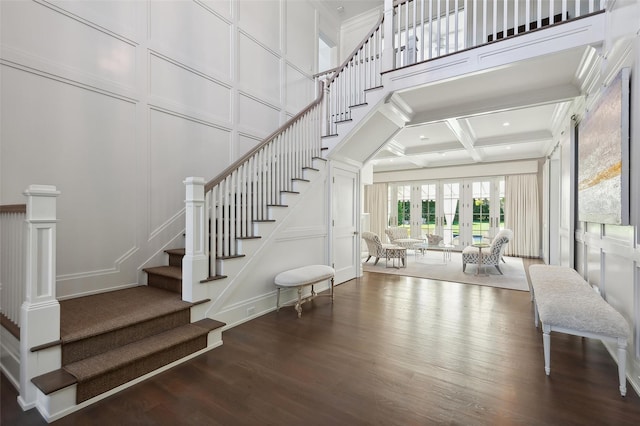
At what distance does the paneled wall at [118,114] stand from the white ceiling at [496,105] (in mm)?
2765

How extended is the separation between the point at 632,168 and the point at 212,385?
11.3 feet

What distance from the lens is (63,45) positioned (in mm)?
2883

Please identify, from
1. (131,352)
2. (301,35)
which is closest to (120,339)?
(131,352)

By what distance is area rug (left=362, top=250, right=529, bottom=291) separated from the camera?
5.51 metres

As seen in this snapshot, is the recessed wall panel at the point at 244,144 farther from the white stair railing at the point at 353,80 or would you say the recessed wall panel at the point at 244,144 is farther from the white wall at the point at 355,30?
the white wall at the point at 355,30

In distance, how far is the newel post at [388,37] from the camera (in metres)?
4.16

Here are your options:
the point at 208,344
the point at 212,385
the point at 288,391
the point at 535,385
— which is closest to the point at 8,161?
the point at 208,344

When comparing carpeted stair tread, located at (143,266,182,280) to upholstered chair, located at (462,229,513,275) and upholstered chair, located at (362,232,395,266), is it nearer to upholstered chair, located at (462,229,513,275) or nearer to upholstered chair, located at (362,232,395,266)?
upholstered chair, located at (362,232,395,266)

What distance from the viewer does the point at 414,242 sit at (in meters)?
7.71

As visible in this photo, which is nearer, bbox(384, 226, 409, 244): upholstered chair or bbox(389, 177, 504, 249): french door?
bbox(384, 226, 409, 244): upholstered chair

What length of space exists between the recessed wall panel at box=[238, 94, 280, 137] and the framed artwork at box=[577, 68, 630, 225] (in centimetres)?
428

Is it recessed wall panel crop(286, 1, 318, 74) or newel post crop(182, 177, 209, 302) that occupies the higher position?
recessed wall panel crop(286, 1, 318, 74)

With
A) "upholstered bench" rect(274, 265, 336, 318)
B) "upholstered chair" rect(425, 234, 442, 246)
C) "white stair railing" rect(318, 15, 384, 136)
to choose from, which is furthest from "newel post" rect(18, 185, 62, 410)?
"upholstered chair" rect(425, 234, 442, 246)

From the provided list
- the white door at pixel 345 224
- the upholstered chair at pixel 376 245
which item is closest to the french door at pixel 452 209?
the upholstered chair at pixel 376 245
